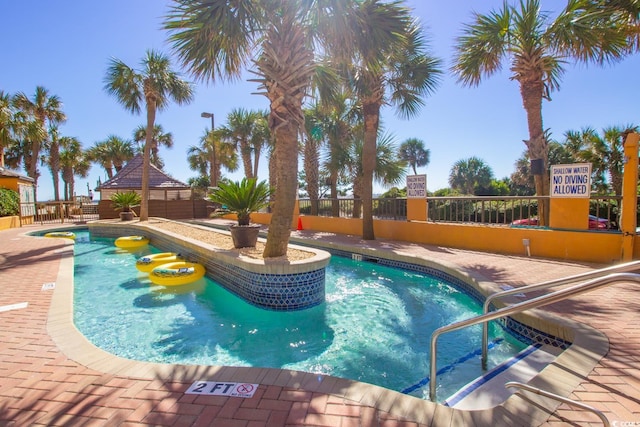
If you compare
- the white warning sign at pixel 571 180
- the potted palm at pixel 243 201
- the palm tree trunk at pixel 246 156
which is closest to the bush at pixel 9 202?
the palm tree trunk at pixel 246 156

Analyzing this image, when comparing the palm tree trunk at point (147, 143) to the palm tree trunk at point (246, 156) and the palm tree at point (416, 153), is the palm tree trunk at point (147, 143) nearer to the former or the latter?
the palm tree trunk at point (246, 156)

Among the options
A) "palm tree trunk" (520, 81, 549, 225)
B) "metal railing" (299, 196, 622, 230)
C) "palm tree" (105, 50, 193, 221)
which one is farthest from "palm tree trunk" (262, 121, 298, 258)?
"palm tree" (105, 50, 193, 221)

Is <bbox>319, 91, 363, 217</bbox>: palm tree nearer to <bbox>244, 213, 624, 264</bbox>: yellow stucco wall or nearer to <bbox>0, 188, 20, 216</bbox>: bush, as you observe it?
<bbox>244, 213, 624, 264</bbox>: yellow stucco wall

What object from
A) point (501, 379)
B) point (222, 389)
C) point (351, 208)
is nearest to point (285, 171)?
point (222, 389)

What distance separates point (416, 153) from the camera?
43.8 metres

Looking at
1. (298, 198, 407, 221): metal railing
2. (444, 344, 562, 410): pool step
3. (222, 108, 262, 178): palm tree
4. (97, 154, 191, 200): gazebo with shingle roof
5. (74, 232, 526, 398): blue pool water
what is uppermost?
(222, 108, 262, 178): palm tree

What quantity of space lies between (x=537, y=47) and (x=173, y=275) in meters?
9.65

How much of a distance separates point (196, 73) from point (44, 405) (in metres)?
5.52

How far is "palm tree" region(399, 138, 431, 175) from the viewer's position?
43.4 meters

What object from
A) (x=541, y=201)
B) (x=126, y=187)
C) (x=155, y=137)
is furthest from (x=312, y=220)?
(x=155, y=137)

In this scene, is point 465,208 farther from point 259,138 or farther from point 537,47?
point 259,138

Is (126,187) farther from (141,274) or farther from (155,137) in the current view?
(141,274)

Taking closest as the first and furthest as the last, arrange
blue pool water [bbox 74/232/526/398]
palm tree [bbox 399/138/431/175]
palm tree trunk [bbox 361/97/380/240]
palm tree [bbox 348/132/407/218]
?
blue pool water [bbox 74/232/526/398] → palm tree trunk [bbox 361/97/380/240] → palm tree [bbox 348/132/407/218] → palm tree [bbox 399/138/431/175]

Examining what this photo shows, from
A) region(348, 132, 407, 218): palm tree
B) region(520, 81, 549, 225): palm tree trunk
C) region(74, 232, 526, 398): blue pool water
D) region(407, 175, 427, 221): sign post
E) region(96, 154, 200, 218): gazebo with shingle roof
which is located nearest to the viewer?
region(74, 232, 526, 398): blue pool water
